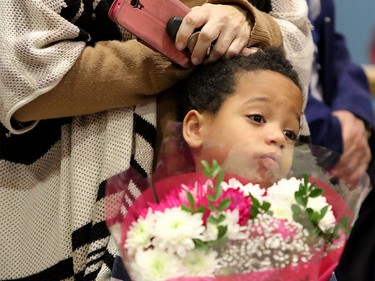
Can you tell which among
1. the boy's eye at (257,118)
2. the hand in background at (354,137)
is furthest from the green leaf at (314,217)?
the hand in background at (354,137)

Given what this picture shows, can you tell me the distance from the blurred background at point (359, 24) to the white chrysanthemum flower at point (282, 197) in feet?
5.61

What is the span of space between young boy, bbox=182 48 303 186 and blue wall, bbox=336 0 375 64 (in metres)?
1.49

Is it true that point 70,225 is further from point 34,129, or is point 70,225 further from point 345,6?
point 345,6

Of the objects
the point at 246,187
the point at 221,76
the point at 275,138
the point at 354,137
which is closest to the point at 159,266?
the point at 246,187

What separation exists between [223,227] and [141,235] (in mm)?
92

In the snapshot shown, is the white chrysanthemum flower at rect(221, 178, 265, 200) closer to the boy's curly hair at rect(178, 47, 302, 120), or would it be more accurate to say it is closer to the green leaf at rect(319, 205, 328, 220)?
the green leaf at rect(319, 205, 328, 220)

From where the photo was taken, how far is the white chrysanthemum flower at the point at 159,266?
3.12 ft

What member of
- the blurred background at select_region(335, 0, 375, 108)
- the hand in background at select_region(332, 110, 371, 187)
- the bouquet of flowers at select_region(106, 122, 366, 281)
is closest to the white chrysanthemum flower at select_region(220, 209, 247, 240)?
the bouquet of flowers at select_region(106, 122, 366, 281)

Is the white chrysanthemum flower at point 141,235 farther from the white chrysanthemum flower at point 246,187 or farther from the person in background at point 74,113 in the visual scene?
the person in background at point 74,113

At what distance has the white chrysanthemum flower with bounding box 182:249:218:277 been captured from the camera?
95cm

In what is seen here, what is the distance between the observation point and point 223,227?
950mm

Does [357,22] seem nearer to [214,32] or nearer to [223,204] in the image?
[214,32]

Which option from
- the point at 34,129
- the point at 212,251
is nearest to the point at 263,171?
the point at 212,251

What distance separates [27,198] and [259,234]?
0.49 metres
